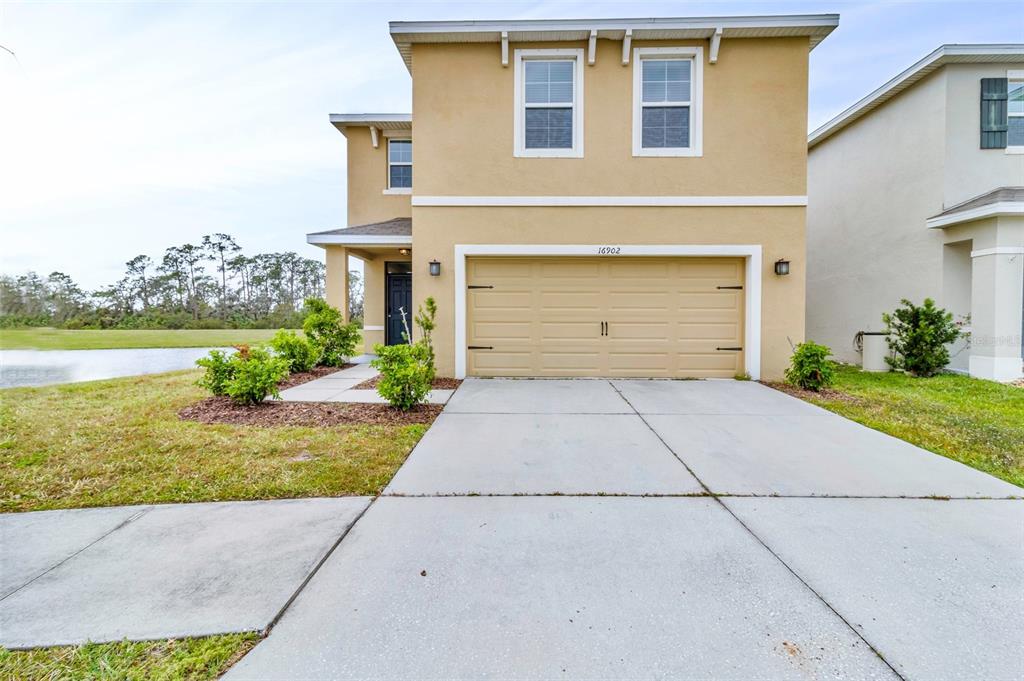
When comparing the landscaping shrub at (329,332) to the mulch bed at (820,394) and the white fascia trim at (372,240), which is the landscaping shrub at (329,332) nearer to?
the white fascia trim at (372,240)

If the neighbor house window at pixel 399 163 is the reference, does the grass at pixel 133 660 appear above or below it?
below

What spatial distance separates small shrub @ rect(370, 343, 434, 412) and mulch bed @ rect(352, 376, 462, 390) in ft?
4.27

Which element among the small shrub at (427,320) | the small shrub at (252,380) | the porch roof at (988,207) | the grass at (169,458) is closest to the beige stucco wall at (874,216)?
the porch roof at (988,207)

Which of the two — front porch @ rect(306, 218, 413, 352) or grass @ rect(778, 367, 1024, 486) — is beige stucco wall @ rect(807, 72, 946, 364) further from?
front porch @ rect(306, 218, 413, 352)

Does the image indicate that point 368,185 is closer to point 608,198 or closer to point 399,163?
point 399,163

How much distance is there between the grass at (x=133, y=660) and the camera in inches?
65.8

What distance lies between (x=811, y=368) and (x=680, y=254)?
2.72 metres

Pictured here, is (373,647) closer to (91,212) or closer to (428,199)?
(428,199)

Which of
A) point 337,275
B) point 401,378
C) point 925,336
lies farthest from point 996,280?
point 337,275

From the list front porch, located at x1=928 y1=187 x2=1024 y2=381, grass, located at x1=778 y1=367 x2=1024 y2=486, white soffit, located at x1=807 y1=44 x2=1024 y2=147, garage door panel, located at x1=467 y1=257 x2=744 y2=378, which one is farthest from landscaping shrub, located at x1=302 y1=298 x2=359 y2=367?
white soffit, located at x1=807 y1=44 x2=1024 y2=147

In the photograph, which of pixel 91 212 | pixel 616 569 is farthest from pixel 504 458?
pixel 91 212

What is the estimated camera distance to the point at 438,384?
293 inches

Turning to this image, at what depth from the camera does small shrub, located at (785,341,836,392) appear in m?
6.90

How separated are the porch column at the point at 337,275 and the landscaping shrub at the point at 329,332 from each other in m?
0.36
